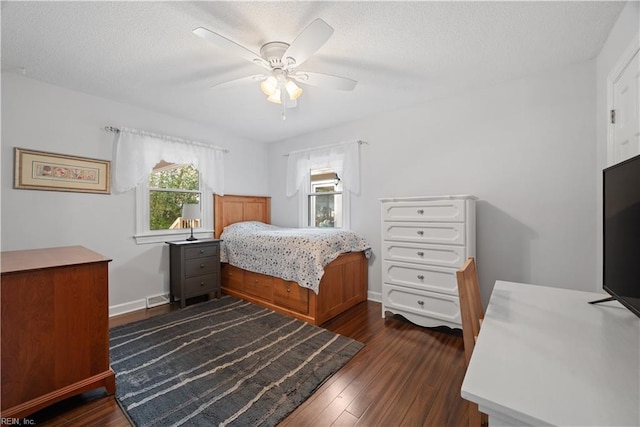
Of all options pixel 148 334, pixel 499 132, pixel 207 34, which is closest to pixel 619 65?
pixel 499 132

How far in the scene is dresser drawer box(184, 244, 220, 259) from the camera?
307cm

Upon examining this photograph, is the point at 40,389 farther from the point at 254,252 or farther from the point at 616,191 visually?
the point at 616,191

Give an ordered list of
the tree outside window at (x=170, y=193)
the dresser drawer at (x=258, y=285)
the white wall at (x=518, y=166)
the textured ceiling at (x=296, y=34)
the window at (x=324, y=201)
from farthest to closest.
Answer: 1. the window at (x=324, y=201)
2. the tree outside window at (x=170, y=193)
3. the dresser drawer at (x=258, y=285)
4. the white wall at (x=518, y=166)
5. the textured ceiling at (x=296, y=34)

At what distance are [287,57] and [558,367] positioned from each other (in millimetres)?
2006

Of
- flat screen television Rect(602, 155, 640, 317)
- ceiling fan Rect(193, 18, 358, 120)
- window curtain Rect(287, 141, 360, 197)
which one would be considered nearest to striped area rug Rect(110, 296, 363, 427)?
flat screen television Rect(602, 155, 640, 317)

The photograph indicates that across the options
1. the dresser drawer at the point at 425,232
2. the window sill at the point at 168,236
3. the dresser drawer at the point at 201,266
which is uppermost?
the dresser drawer at the point at 425,232

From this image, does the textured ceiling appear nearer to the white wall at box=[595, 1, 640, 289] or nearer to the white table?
the white wall at box=[595, 1, 640, 289]

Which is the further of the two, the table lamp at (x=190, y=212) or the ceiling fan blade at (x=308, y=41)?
the table lamp at (x=190, y=212)

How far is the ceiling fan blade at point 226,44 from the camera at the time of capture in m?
1.42

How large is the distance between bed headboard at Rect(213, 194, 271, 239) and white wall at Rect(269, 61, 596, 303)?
217 centimetres

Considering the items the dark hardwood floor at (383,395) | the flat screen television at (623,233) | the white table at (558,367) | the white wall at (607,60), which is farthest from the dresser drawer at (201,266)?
the white wall at (607,60)

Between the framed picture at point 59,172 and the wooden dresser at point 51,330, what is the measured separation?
114 cm

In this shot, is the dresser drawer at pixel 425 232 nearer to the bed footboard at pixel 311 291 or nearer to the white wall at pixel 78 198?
the bed footboard at pixel 311 291

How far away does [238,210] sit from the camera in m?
4.05
